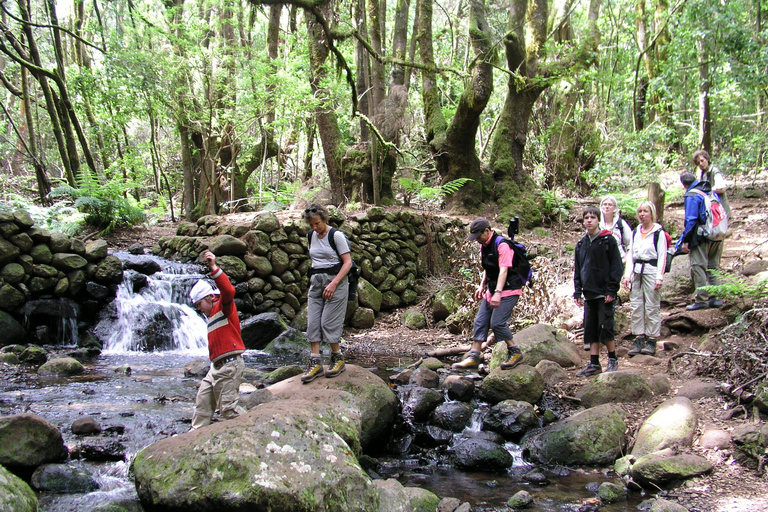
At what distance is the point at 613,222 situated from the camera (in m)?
6.33

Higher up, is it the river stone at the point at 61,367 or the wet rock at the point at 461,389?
the river stone at the point at 61,367

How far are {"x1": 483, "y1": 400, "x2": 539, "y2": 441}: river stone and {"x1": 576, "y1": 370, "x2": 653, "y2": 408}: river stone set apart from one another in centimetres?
75

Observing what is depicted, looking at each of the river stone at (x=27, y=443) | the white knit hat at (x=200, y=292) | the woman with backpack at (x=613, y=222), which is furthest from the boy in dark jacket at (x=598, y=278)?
the river stone at (x=27, y=443)

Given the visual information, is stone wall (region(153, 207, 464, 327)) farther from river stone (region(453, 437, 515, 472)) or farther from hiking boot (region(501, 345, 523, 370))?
river stone (region(453, 437, 515, 472))

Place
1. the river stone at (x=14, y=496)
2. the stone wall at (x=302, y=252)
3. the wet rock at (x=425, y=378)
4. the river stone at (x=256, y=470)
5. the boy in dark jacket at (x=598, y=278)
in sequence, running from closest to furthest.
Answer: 1. the river stone at (x=14, y=496)
2. the river stone at (x=256, y=470)
3. the boy in dark jacket at (x=598, y=278)
4. the wet rock at (x=425, y=378)
5. the stone wall at (x=302, y=252)

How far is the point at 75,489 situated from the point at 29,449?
19.0 inches

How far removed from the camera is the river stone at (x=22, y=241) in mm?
8188

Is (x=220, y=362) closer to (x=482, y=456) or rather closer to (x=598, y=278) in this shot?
(x=482, y=456)

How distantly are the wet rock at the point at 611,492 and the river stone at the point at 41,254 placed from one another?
8.62m

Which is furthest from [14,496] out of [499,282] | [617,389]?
[617,389]

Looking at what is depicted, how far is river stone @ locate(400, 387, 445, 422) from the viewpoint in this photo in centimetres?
582

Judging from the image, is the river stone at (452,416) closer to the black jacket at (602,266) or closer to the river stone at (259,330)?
the black jacket at (602,266)

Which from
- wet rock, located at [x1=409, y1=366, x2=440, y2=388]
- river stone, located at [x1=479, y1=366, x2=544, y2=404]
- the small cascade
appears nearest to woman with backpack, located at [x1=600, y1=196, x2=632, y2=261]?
river stone, located at [x1=479, y1=366, x2=544, y2=404]

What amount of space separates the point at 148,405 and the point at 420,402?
301 cm
